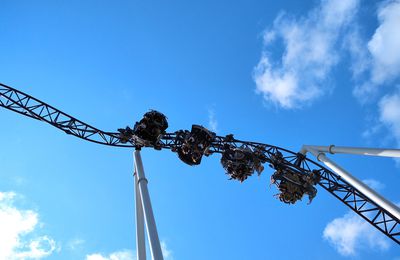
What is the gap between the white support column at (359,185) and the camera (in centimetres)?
1381

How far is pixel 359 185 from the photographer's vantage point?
1518 cm

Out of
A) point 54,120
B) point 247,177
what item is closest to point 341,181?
point 247,177

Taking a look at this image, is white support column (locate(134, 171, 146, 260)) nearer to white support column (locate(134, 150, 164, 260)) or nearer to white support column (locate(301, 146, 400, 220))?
white support column (locate(134, 150, 164, 260))

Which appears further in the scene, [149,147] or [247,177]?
[247,177]

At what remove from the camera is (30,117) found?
16172 millimetres

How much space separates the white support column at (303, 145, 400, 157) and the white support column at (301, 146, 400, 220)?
177 millimetres

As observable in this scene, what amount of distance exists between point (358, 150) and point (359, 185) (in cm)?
126

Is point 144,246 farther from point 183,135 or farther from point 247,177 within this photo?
point 247,177

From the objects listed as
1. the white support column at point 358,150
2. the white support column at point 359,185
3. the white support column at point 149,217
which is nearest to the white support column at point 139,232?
the white support column at point 149,217

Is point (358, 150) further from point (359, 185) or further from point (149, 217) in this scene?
point (149, 217)

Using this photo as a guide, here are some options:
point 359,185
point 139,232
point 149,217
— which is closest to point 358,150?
point 359,185

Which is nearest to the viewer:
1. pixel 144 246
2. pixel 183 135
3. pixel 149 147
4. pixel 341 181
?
pixel 144 246

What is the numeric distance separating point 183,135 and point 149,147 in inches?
64.4

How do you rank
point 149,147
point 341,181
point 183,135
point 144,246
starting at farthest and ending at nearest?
point 341,181
point 183,135
point 149,147
point 144,246
